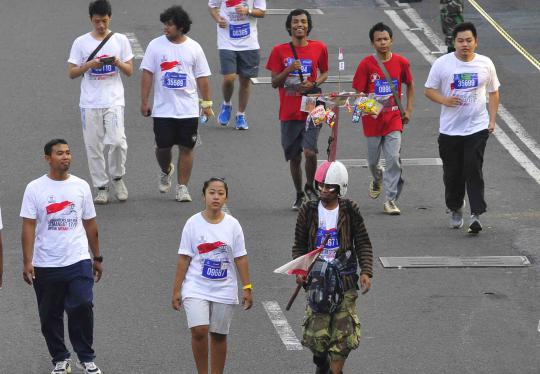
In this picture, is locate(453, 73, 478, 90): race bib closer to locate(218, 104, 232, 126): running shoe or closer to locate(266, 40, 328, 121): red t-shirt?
locate(266, 40, 328, 121): red t-shirt

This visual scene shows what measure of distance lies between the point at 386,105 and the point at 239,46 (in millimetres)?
4146

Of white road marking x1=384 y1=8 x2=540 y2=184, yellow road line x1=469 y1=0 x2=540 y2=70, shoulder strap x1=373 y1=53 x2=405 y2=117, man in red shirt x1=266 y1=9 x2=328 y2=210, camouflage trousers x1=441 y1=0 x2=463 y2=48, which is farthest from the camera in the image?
yellow road line x1=469 y1=0 x2=540 y2=70

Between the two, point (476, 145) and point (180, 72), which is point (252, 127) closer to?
point (180, 72)

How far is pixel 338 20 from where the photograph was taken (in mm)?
25078

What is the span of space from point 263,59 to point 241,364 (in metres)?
11.5

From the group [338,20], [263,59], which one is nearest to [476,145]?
[263,59]

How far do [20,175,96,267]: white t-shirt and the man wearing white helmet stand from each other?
1.80 metres

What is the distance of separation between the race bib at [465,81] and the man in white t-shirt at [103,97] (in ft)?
11.8

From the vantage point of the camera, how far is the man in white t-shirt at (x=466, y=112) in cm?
1516

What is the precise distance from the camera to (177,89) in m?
16.1

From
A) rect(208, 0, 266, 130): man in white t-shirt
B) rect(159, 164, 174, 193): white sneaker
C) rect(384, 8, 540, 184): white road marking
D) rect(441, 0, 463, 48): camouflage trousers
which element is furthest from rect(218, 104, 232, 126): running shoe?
rect(441, 0, 463, 48): camouflage trousers

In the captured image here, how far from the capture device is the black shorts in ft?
53.3

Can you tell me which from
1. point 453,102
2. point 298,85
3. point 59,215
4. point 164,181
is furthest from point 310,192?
point 59,215

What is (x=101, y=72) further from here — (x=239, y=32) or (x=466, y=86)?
(x=466, y=86)
